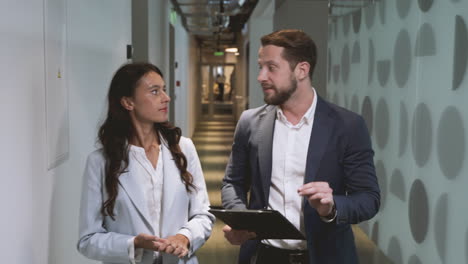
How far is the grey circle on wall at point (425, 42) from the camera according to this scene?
12.3 feet

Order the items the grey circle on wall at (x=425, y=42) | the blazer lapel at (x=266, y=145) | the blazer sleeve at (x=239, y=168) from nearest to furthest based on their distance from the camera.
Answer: the blazer lapel at (x=266, y=145)
the blazer sleeve at (x=239, y=168)
the grey circle on wall at (x=425, y=42)

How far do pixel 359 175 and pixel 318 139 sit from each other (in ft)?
0.73

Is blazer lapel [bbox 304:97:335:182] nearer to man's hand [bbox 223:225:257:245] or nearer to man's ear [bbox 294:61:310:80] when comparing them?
man's ear [bbox 294:61:310:80]

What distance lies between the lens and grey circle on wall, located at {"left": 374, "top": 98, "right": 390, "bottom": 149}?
4.75 meters

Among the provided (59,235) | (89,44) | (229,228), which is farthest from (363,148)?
(89,44)

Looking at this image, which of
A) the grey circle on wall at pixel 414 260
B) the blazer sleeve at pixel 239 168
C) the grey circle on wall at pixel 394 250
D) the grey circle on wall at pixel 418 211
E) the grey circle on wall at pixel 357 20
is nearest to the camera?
the blazer sleeve at pixel 239 168

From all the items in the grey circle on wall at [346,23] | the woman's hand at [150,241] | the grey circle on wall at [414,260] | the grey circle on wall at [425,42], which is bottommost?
the grey circle on wall at [414,260]

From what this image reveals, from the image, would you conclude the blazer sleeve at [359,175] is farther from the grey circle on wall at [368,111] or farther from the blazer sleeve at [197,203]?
the grey circle on wall at [368,111]

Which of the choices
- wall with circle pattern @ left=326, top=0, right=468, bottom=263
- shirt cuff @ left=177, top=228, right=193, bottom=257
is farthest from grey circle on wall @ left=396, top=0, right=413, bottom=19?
shirt cuff @ left=177, top=228, right=193, bottom=257

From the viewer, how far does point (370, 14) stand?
5152 millimetres

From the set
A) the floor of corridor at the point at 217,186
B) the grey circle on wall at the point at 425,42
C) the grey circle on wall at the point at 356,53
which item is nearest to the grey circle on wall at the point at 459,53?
the grey circle on wall at the point at 425,42

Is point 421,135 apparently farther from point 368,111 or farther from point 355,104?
point 355,104

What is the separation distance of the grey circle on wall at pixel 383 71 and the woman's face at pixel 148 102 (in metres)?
2.86

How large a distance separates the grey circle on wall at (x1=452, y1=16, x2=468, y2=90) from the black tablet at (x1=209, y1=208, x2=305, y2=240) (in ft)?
5.72
